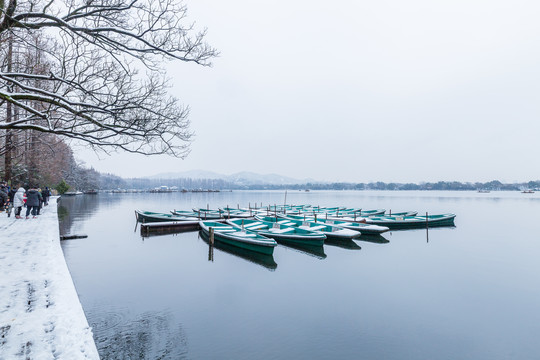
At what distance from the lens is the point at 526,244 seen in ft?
79.2

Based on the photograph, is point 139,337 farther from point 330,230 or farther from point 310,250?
point 330,230

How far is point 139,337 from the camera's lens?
7.43 m

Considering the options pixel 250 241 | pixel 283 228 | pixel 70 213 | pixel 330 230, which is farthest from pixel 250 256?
pixel 70 213

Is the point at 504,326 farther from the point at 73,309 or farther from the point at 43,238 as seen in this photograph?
the point at 43,238

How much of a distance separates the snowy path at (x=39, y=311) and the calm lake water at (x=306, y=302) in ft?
5.71

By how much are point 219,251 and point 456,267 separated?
14589mm

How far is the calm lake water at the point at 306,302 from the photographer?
7621 mm

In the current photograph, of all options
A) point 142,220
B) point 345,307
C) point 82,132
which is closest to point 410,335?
point 345,307

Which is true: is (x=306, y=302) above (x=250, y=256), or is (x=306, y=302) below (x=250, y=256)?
below

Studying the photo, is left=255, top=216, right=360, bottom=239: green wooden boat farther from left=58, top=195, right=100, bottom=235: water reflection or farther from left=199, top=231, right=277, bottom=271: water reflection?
left=58, top=195, right=100, bottom=235: water reflection

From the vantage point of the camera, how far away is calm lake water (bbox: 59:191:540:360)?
7.62 m

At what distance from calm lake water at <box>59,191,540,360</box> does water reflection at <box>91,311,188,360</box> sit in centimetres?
3

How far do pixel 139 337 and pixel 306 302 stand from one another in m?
5.89

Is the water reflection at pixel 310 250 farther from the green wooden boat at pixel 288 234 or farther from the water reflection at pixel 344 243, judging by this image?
the water reflection at pixel 344 243
